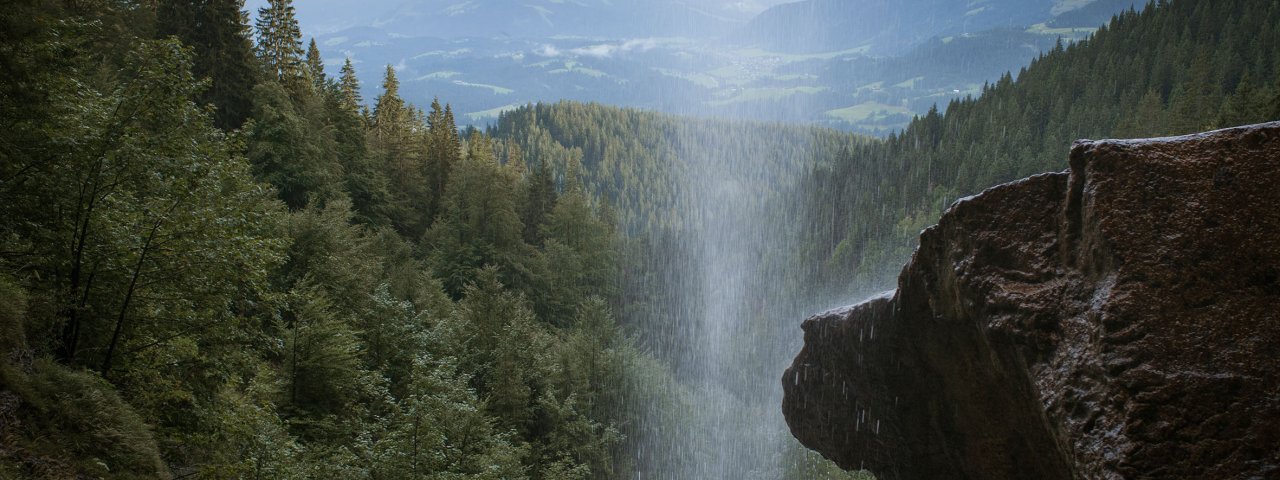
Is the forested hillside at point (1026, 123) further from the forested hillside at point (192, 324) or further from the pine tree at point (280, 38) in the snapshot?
the forested hillside at point (192, 324)

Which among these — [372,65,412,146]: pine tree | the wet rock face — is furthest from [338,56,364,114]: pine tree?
the wet rock face

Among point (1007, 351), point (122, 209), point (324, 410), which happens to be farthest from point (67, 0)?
point (1007, 351)

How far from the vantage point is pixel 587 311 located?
36750 mm

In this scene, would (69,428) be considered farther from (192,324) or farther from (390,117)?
(390,117)

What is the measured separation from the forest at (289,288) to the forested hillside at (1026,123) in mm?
7903

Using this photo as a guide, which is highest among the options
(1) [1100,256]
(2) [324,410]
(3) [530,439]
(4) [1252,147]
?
(4) [1252,147]

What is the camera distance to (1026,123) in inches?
4200

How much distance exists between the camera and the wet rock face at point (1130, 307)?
4293mm

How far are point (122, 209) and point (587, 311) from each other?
2783cm

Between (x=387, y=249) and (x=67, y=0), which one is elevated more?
(x=67, y=0)

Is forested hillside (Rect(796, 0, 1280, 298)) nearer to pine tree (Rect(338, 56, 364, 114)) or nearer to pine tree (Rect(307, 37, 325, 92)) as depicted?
pine tree (Rect(338, 56, 364, 114))

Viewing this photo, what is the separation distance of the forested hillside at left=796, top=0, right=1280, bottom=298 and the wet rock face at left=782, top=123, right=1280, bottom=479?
85439 millimetres

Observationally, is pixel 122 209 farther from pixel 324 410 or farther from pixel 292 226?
pixel 292 226

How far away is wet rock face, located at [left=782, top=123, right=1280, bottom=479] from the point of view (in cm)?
429
